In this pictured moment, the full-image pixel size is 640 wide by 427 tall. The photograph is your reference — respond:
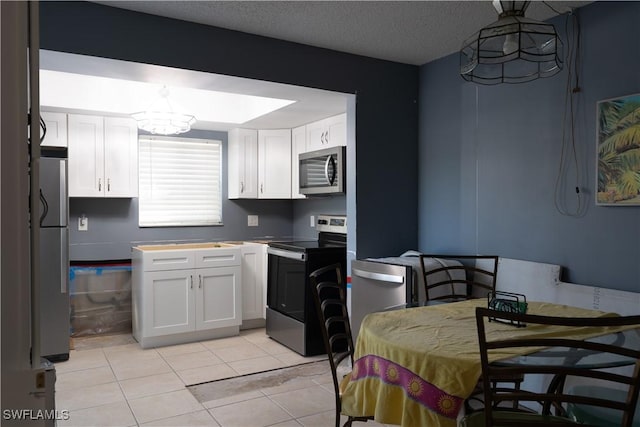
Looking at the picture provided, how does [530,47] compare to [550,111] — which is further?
[550,111]

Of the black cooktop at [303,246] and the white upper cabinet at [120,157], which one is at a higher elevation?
the white upper cabinet at [120,157]

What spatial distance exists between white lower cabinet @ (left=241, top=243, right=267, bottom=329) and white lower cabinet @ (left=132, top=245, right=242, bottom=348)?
20cm

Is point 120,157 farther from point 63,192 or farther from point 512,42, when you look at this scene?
point 512,42

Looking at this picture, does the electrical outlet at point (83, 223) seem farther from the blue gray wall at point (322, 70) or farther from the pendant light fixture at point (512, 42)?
the pendant light fixture at point (512, 42)

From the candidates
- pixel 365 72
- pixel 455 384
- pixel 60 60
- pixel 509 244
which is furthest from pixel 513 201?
pixel 60 60

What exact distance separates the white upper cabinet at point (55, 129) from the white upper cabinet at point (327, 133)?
2225mm

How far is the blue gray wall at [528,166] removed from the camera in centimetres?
253

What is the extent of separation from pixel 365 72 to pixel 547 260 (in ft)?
6.23

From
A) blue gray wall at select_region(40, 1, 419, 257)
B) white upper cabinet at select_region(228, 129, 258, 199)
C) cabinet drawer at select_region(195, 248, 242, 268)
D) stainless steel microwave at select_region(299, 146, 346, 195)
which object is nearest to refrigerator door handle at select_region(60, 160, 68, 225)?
cabinet drawer at select_region(195, 248, 242, 268)

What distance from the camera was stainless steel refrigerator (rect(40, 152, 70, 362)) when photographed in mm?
3705

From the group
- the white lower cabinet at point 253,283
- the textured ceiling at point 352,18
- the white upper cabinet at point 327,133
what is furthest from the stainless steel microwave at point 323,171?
the textured ceiling at point 352,18

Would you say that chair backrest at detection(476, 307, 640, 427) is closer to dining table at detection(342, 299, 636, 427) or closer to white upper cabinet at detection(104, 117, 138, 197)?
dining table at detection(342, 299, 636, 427)

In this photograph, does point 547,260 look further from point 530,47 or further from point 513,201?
point 530,47

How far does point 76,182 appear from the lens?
430cm
